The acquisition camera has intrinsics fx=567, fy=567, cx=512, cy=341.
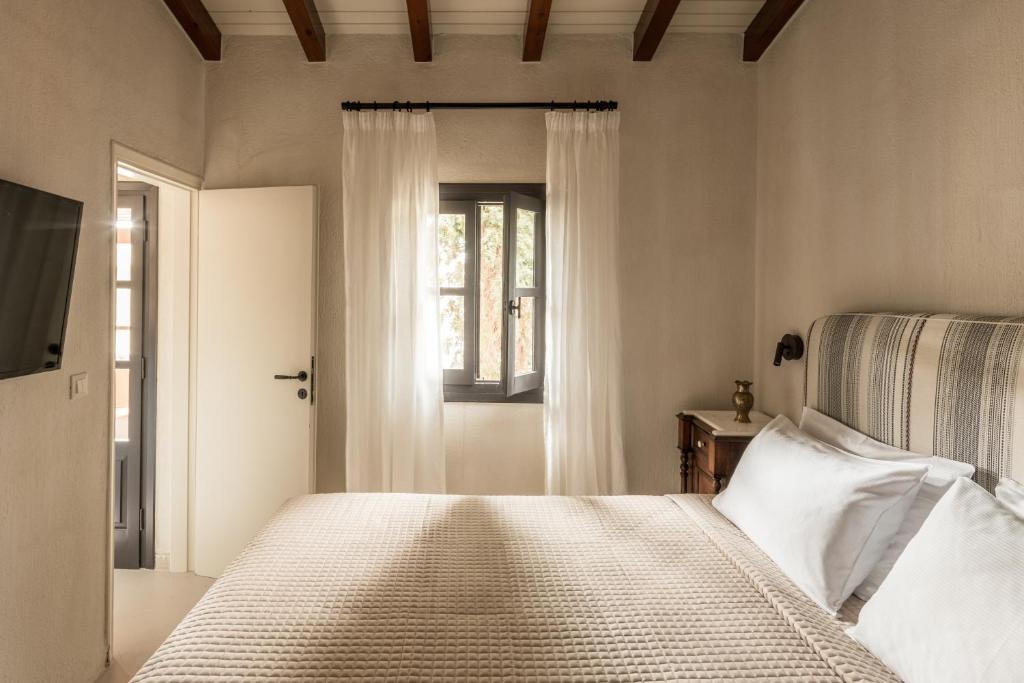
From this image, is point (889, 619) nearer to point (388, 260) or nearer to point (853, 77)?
point (853, 77)

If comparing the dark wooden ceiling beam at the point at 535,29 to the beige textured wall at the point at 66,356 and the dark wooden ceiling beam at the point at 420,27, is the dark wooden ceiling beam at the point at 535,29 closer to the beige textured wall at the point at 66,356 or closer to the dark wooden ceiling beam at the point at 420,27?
the dark wooden ceiling beam at the point at 420,27

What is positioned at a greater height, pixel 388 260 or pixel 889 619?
pixel 388 260

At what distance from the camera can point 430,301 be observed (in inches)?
118

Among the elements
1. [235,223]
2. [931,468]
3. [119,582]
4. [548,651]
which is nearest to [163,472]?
[119,582]

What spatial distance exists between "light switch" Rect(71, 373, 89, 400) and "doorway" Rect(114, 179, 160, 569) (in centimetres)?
105

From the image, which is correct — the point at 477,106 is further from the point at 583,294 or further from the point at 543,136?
the point at 583,294

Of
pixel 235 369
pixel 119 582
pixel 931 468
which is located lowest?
pixel 119 582

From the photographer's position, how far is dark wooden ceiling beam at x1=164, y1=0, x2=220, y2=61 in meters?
2.75

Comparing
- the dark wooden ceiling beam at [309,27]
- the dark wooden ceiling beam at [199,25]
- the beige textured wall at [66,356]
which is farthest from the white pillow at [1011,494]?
the dark wooden ceiling beam at [199,25]

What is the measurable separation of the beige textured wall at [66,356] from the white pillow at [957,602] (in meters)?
2.49

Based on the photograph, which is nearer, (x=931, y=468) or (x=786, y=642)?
(x=786, y=642)

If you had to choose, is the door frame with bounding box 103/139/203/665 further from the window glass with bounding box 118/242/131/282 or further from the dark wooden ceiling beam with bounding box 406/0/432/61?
the dark wooden ceiling beam with bounding box 406/0/432/61

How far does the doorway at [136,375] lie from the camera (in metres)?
3.15

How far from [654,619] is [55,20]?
2708 millimetres
